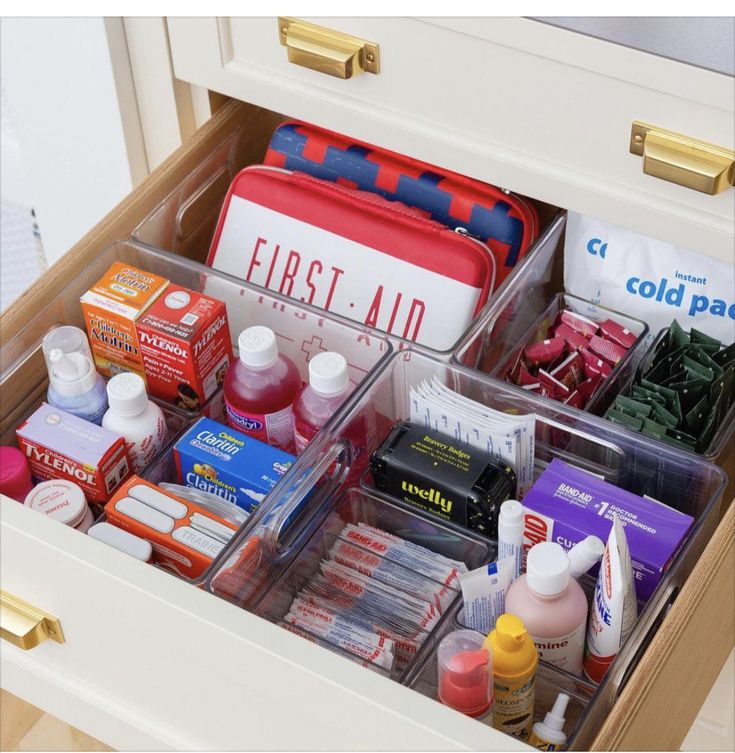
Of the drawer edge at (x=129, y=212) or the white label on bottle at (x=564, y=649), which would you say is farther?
the drawer edge at (x=129, y=212)

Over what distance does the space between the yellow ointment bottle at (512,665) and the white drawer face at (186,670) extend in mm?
94

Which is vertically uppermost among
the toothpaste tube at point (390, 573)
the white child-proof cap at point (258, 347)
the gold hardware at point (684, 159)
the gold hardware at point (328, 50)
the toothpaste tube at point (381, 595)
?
the gold hardware at point (328, 50)

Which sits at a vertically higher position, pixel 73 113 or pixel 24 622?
pixel 73 113

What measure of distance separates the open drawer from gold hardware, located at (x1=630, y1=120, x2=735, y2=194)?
259 mm

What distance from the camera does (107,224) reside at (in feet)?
3.92

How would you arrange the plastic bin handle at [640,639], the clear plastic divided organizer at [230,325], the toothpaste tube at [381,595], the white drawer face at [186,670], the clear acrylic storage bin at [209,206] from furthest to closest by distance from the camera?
the clear acrylic storage bin at [209,206] < the clear plastic divided organizer at [230,325] < the toothpaste tube at [381,595] < the plastic bin handle at [640,639] < the white drawer face at [186,670]

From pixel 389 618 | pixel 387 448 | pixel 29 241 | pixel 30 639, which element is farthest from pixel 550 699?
pixel 29 241

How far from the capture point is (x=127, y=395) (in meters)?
1.03

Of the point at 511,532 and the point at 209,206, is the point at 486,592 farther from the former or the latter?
the point at 209,206

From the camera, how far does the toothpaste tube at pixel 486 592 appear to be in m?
0.95

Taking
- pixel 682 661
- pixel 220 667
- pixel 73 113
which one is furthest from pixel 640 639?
pixel 73 113

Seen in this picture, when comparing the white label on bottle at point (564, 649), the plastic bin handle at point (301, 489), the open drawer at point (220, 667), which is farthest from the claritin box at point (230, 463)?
the white label on bottle at point (564, 649)

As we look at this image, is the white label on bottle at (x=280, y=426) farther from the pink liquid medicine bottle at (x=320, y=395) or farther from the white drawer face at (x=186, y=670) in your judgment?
the white drawer face at (x=186, y=670)

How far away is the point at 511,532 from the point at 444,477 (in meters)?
0.10
